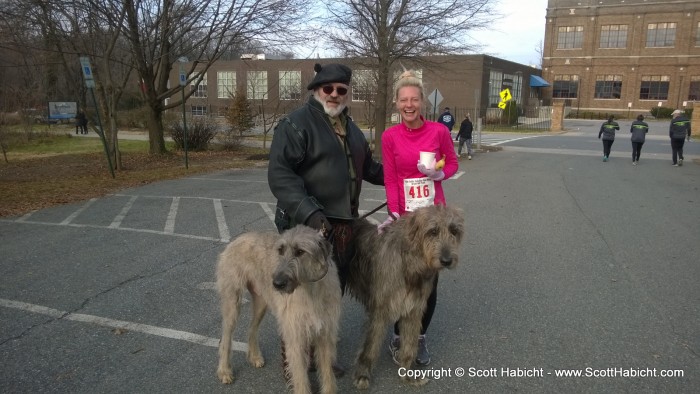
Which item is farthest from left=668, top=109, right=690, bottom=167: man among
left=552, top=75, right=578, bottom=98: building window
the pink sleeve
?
left=552, top=75, right=578, bottom=98: building window

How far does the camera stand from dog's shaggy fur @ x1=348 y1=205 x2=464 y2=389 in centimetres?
299

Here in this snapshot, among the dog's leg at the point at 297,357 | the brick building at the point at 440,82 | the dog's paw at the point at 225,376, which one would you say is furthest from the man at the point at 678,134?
the brick building at the point at 440,82

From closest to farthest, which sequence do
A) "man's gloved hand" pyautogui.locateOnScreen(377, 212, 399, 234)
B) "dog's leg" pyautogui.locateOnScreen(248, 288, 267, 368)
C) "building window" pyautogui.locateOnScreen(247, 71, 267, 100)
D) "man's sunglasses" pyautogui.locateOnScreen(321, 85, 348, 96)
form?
"man's sunglasses" pyautogui.locateOnScreen(321, 85, 348, 96), "man's gloved hand" pyautogui.locateOnScreen(377, 212, 399, 234), "dog's leg" pyautogui.locateOnScreen(248, 288, 267, 368), "building window" pyautogui.locateOnScreen(247, 71, 267, 100)

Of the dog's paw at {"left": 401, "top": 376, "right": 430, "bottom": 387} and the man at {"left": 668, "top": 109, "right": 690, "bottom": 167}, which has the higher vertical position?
the man at {"left": 668, "top": 109, "right": 690, "bottom": 167}

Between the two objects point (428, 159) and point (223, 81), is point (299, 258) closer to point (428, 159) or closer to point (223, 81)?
point (428, 159)

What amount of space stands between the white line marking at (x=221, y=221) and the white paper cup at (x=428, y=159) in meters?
4.38

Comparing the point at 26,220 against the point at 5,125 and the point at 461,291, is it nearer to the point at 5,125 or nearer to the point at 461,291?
the point at 461,291

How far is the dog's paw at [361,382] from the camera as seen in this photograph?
11.2 feet

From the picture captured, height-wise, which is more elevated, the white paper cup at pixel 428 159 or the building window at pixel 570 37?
the building window at pixel 570 37

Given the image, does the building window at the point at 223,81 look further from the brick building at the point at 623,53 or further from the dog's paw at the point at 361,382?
the dog's paw at the point at 361,382

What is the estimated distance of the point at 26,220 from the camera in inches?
326

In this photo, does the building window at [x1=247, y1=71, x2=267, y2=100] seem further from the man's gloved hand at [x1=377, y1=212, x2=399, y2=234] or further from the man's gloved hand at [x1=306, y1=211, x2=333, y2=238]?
the man's gloved hand at [x1=306, y1=211, x2=333, y2=238]

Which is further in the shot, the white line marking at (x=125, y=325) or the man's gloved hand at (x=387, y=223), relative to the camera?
the white line marking at (x=125, y=325)

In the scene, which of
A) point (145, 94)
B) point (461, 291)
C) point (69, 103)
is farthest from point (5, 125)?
point (461, 291)
